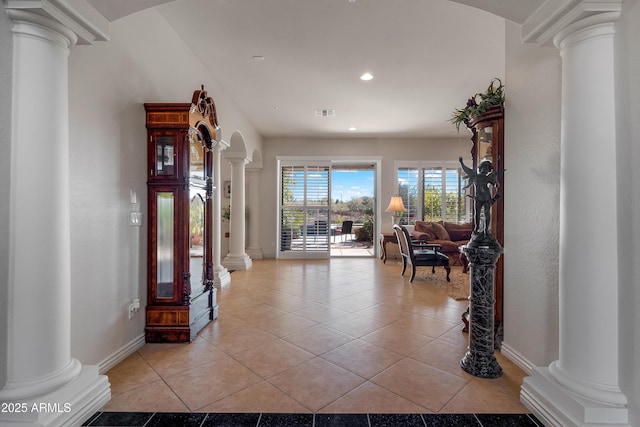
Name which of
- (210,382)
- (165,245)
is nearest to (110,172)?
(165,245)

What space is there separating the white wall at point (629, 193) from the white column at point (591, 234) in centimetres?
3

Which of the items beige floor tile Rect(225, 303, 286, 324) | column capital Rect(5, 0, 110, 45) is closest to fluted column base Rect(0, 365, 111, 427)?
beige floor tile Rect(225, 303, 286, 324)

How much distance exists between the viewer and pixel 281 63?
12.7 ft

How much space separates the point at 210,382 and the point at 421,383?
4.72ft

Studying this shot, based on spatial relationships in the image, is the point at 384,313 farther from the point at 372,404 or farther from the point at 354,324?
the point at 372,404

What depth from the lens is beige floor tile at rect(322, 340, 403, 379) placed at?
2352 millimetres

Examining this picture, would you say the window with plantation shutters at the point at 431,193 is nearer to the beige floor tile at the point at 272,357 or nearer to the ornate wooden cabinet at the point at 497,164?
the ornate wooden cabinet at the point at 497,164

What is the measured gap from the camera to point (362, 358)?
99.8 inches

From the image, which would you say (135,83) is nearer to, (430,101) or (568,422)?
Result: (568,422)

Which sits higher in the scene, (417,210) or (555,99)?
(555,99)

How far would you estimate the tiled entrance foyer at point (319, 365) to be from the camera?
1.94m

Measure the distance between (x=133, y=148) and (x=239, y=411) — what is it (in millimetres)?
2186

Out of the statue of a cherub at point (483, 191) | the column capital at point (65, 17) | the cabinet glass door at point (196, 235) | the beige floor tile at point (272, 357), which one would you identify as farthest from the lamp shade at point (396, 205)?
the column capital at point (65, 17)

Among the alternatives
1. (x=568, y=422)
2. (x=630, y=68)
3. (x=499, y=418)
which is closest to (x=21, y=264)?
(x=499, y=418)
